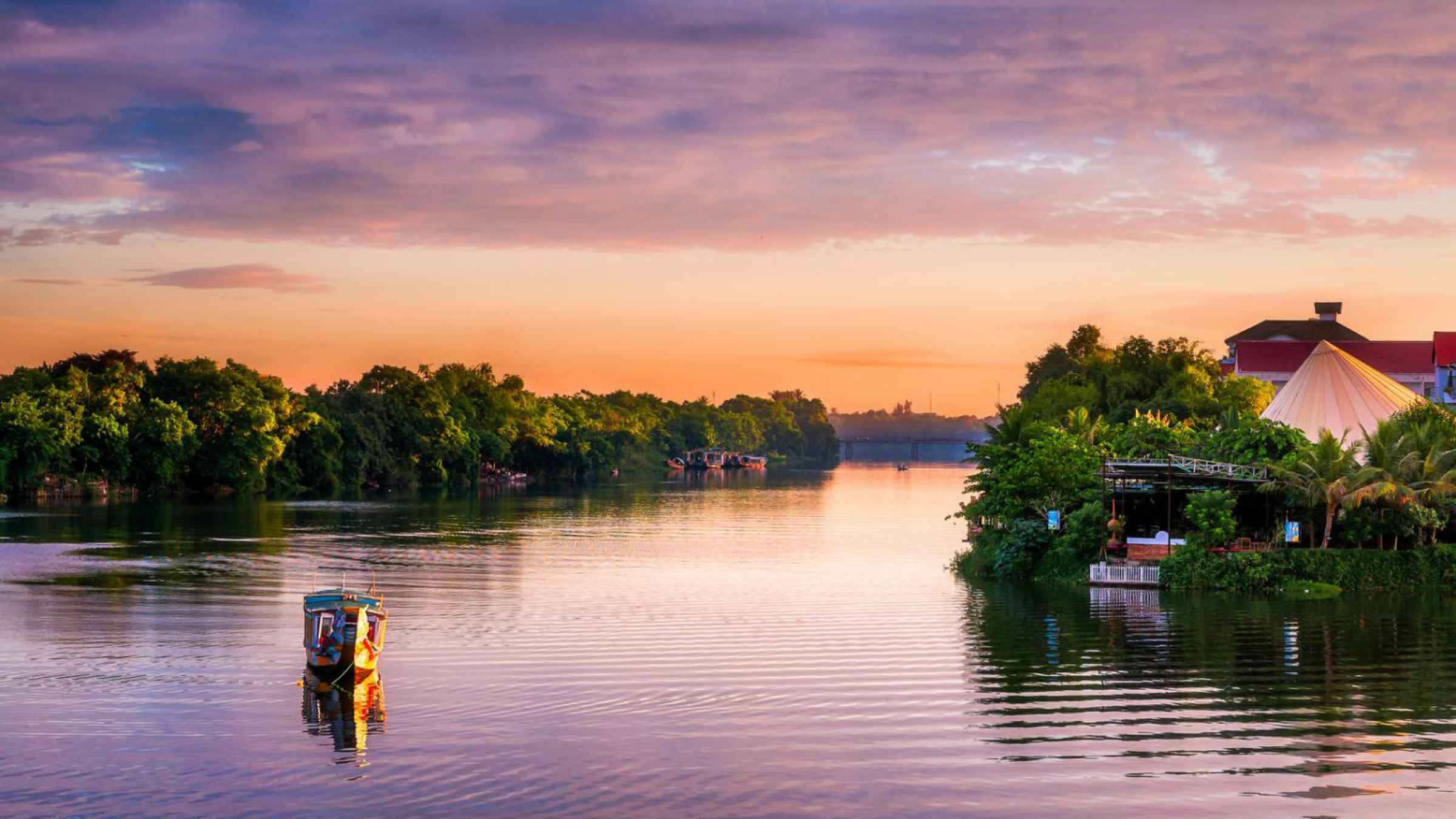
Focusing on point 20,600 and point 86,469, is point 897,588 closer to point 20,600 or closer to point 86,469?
point 20,600

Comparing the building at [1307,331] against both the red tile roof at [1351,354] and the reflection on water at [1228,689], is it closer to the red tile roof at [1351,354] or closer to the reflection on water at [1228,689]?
the red tile roof at [1351,354]

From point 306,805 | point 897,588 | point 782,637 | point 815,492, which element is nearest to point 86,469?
point 815,492

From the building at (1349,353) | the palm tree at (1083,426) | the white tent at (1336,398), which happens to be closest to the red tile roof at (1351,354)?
the building at (1349,353)

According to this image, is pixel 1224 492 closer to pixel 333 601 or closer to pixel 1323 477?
pixel 1323 477

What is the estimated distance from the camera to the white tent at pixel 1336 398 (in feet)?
208

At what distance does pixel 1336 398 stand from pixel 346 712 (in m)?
49.3

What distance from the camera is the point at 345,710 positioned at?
1138 inches

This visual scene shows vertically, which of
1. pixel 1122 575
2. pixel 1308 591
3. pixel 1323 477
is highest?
pixel 1323 477

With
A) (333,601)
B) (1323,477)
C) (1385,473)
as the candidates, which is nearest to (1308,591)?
(1323,477)

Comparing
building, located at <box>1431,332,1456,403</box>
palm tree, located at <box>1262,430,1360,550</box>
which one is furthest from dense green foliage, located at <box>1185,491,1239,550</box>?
building, located at <box>1431,332,1456,403</box>

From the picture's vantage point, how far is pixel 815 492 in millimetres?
144000

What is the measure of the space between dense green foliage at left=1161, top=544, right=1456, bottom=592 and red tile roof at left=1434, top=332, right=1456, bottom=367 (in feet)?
174

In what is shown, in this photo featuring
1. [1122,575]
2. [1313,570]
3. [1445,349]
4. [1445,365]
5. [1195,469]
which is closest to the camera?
[1313,570]

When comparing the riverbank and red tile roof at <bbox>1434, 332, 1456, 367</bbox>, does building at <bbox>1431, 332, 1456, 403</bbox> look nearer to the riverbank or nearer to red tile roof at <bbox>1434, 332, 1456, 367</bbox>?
red tile roof at <bbox>1434, 332, 1456, 367</bbox>
